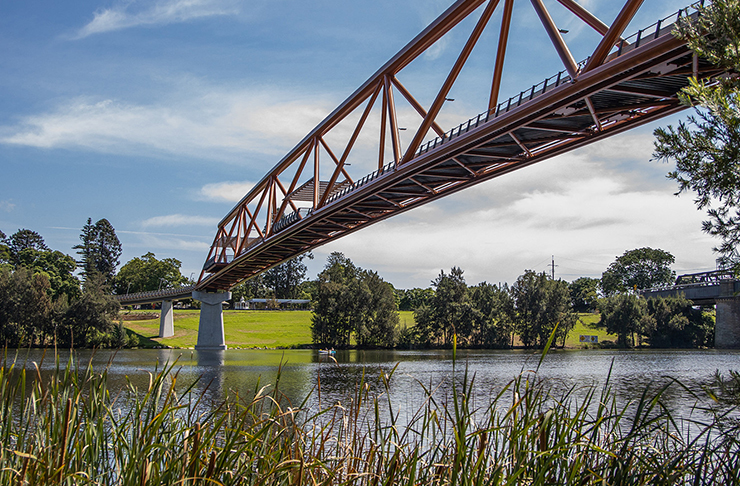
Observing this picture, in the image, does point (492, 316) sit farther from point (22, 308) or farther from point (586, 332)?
point (22, 308)

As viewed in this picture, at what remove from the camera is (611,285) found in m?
129

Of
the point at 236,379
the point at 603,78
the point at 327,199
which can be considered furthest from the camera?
the point at 327,199

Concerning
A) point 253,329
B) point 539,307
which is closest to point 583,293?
point 539,307

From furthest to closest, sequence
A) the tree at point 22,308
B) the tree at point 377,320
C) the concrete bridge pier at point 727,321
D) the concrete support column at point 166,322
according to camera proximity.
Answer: the concrete support column at point 166,322
the concrete bridge pier at point 727,321
the tree at point 377,320
the tree at point 22,308

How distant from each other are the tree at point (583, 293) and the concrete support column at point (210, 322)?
248 ft

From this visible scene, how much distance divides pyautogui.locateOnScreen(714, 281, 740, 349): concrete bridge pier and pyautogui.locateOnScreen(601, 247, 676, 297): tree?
165ft

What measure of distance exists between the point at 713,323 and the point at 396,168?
7648 centimetres

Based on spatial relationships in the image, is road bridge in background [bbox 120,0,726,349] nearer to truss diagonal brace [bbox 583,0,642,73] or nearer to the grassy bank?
truss diagonal brace [bbox 583,0,642,73]

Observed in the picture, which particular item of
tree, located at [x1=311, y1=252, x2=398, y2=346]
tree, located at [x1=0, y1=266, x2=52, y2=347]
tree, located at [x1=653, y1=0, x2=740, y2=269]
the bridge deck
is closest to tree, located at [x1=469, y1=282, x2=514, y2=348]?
tree, located at [x1=311, y1=252, x2=398, y2=346]

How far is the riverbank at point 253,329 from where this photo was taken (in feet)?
241

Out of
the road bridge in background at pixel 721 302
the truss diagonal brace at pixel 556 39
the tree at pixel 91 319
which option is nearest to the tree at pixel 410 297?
the road bridge in background at pixel 721 302

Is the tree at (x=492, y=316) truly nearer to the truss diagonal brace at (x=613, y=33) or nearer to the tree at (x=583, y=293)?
the tree at (x=583, y=293)

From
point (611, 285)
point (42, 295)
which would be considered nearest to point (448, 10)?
point (42, 295)

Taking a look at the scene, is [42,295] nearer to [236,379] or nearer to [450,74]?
[236,379]
